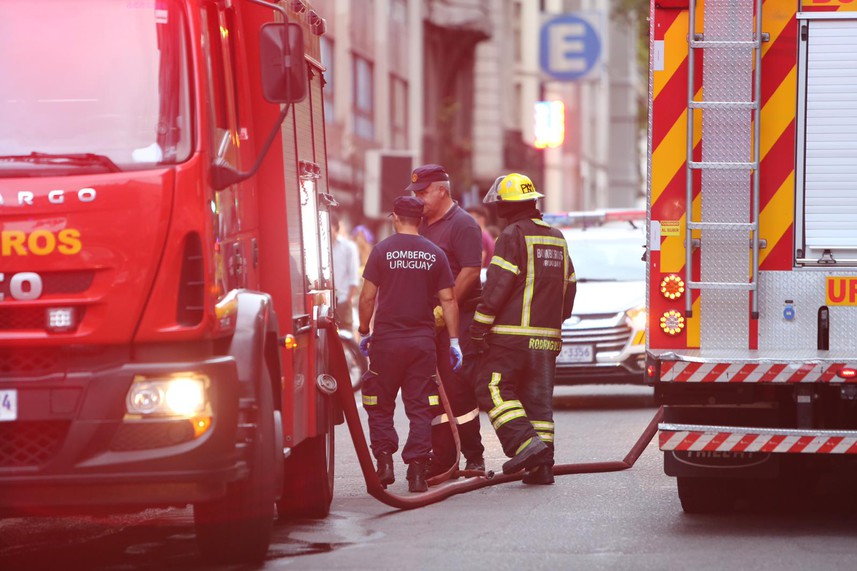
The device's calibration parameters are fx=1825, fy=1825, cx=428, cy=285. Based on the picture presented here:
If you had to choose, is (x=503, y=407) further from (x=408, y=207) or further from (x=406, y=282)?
(x=408, y=207)

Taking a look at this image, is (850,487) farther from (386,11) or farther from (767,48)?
(386,11)

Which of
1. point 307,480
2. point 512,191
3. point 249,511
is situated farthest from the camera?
point 512,191

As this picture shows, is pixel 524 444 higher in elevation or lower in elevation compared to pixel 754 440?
lower

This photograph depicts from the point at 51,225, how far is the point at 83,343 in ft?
1.51

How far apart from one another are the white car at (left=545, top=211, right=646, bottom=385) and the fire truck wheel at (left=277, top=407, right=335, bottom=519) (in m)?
6.81

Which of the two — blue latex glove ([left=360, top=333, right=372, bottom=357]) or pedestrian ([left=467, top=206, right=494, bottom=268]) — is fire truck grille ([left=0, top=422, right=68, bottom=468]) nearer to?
blue latex glove ([left=360, top=333, right=372, bottom=357])

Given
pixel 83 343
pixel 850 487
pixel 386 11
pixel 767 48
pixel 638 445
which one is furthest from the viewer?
pixel 386 11

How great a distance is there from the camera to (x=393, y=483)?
10.8 meters

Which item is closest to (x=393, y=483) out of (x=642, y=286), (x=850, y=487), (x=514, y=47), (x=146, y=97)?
(x=850, y=487)

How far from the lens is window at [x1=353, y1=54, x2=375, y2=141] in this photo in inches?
1404

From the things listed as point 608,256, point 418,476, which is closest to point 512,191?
point 418,476

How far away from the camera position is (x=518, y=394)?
11.1 m

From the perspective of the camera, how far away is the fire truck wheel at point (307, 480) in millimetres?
9328

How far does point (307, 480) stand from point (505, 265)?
2212 millimetres
